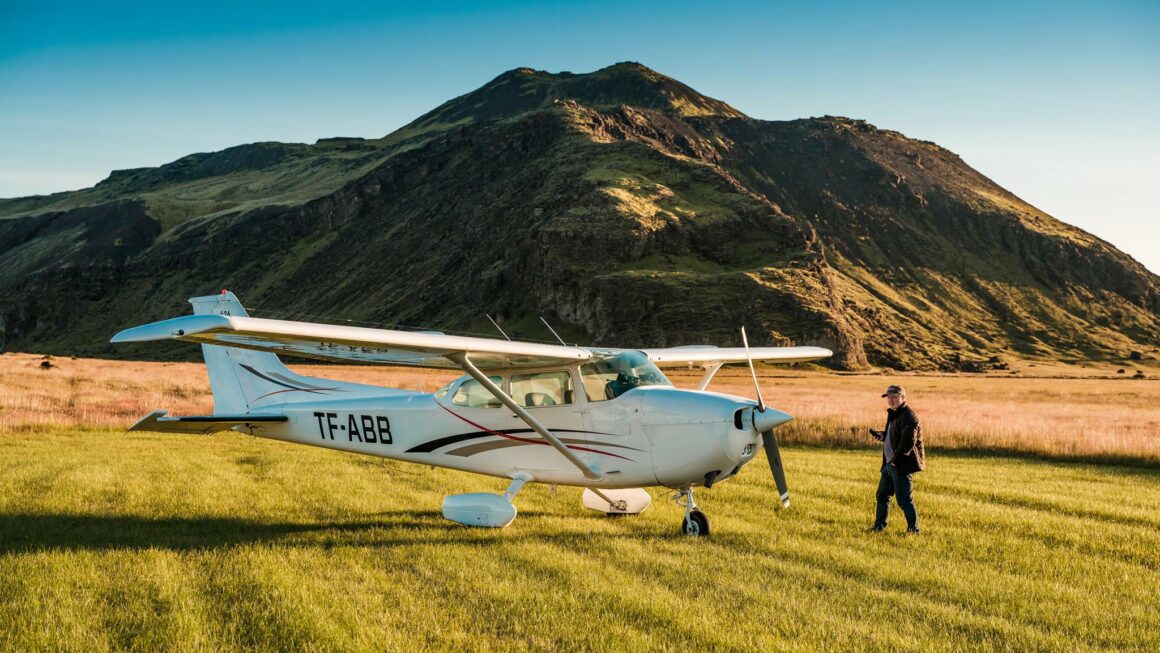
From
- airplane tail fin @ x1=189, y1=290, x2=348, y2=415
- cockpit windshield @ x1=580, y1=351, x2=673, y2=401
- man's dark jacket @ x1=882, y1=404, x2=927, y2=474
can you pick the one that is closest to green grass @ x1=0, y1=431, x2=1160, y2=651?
man's dark jacket @ x1=882, y1=404, x2=927, y2=474

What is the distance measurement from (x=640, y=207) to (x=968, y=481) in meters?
100.0

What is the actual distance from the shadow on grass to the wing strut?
82 centimetres

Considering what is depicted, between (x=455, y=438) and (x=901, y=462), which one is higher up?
(x=455, y=438)

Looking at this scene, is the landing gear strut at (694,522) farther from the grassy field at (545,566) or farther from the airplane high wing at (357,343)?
the airplane high wing at (357,343)

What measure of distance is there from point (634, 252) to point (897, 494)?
316ft

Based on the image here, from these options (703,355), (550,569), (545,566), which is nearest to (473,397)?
(545,566)

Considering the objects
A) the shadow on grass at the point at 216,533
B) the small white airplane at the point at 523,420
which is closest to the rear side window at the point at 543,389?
the small white airplane at the point at 523,420

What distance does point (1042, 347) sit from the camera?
123625mm

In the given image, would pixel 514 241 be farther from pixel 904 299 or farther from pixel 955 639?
pixel 955 639

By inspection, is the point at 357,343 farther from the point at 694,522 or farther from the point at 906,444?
the point at 906,444

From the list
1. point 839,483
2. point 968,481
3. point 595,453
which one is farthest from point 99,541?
point 968,481

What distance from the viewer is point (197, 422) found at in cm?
1065

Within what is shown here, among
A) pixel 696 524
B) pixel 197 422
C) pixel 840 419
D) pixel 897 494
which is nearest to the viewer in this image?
pixel 696 524

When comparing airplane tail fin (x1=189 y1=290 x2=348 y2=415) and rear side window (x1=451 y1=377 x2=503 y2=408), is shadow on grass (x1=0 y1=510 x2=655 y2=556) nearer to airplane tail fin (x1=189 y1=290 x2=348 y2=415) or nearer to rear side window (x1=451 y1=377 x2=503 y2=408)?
rear side window (x1=451 y1=377 x2=503 y2=408)
